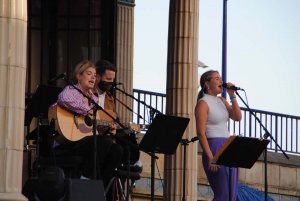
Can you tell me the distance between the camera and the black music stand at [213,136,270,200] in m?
18.9

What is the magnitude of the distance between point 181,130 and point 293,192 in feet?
41.3

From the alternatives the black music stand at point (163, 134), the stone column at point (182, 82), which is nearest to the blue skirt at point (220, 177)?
the black music stand at point (163, 134)

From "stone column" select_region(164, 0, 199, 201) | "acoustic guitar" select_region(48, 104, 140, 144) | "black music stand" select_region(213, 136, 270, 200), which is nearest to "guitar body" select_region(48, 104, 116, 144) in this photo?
"acoustic guitar" select_region(48, 104, 140, 144)

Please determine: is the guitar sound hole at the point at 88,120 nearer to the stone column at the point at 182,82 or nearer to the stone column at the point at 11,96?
the stone column at the point at 11,96

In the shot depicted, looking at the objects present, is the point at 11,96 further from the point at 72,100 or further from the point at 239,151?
the point at 239,151

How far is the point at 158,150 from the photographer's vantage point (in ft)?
61.5

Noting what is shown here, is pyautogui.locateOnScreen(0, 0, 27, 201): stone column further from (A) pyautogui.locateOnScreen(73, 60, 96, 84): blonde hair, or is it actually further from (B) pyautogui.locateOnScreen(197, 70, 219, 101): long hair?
(B) pyautogui.locateOnScreen(197, 70, 219, 101): long hair

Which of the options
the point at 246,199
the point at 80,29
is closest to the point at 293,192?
the point at 246,199

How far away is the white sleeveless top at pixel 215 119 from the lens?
64.1ft

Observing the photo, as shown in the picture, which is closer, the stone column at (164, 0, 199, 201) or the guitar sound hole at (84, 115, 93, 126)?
the guitar sound hole at (84, 115, 93, 126)

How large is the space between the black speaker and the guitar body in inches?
56.9

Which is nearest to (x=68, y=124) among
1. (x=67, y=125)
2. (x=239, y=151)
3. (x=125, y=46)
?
(x=67, y=125)

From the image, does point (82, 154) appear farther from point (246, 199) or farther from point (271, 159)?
point (271, 159)

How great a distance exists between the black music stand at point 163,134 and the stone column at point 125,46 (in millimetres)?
7052
